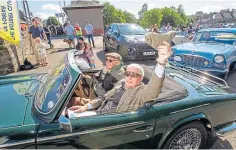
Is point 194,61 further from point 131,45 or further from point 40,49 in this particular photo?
point 40,49

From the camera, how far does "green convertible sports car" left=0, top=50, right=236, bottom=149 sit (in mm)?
1910

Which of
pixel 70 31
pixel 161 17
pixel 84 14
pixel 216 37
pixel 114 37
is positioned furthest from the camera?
pixel 161 17

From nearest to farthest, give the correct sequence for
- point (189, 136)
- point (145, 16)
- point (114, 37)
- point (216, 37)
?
point (189, 136)
point (216, 37)
point (114, 37)
point (145, 16)

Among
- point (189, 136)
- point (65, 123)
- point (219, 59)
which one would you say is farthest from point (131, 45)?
point (65, 123)

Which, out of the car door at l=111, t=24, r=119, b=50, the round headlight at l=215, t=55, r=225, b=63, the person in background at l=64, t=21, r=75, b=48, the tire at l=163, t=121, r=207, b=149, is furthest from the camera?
the person in background at l=64, t=21, r=75, b=48

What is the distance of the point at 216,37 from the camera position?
6.86 m

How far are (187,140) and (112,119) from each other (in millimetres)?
1147

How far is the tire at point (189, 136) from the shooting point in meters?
2.40

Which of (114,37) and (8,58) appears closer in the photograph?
(8,58)

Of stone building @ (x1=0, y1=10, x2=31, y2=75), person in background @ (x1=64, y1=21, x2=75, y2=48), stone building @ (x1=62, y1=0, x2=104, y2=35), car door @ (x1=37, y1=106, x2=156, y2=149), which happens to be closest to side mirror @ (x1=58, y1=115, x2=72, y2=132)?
car door @ (x1=37, y1=106, x2=156, y2=149)

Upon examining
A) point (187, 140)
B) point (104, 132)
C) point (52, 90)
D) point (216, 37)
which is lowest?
point (187, 140)

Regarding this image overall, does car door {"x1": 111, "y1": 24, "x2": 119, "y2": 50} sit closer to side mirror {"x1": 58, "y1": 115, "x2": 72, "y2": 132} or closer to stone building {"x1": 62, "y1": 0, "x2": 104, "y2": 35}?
side mirror {"x1": 58, "y1": 115, "x2": 72, "y2": 132}

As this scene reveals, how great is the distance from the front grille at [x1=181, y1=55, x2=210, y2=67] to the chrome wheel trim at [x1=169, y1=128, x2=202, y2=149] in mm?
3645

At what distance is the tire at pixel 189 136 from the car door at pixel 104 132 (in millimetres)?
383
